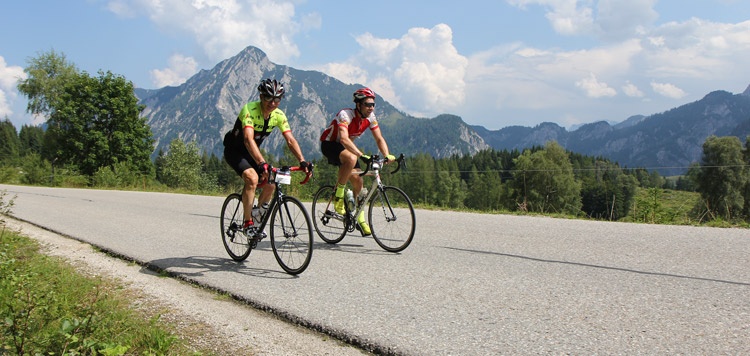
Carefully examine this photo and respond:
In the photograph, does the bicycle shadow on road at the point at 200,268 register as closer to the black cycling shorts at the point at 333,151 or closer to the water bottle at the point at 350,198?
the water bottle at the point at 350,198

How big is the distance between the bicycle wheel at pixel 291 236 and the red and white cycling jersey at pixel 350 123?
1.60 metres

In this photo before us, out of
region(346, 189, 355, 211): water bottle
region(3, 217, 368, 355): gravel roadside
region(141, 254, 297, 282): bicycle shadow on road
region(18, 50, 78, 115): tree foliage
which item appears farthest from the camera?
region(18, 50, 78, 115): tree foliage

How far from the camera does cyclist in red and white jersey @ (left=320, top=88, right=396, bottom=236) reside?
6266mm

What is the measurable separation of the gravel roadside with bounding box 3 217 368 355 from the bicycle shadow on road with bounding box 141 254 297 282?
0.45 ft

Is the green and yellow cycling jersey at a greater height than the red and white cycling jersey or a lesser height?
lesser

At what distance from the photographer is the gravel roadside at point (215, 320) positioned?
3068 mm

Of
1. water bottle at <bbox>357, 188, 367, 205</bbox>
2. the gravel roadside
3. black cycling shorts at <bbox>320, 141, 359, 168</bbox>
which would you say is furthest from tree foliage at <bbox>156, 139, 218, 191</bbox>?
the gravel roadside

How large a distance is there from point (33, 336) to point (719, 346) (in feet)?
13.8

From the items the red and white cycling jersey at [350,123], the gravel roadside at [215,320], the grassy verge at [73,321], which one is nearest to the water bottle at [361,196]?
the red and white cycling jersey at [350,123]

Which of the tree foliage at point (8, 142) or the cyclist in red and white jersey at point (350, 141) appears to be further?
the tree foliage at point (8, 142)

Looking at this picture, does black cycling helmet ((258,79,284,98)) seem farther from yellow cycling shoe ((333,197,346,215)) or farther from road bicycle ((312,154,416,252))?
yellow cycling shoe ((333,197,346,215))

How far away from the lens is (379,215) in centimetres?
638

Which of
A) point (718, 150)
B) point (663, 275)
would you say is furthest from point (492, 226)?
point (718, 150)

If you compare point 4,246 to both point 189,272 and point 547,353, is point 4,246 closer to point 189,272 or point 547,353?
point 189,272
